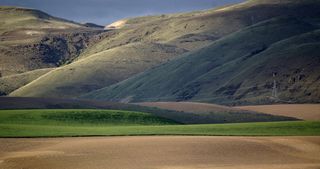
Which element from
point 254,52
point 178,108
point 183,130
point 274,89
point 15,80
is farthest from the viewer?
point 15,80

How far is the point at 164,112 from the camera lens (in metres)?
80.9

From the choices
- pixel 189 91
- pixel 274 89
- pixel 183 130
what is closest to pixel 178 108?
Answer: pixel 183 130

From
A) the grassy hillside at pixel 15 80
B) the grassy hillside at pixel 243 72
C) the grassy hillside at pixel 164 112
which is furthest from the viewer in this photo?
the grassy hillside at pixel 15 80

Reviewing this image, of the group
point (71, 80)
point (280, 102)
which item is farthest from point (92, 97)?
point (280, 102)

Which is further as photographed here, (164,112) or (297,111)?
(297,111)

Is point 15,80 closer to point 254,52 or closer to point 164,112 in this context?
point 254,52

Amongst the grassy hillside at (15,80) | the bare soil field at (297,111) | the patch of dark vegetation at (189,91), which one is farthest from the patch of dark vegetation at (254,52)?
the grassy hillside at (15,80)

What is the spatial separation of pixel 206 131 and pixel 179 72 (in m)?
93.0

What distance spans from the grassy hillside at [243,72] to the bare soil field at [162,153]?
5931 cm

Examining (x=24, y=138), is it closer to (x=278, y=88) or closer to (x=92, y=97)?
(x=278, y=88)

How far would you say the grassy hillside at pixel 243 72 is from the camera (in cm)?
11712

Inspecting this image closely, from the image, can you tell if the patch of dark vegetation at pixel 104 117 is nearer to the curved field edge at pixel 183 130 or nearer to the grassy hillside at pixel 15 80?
the curved field edge at pixel 183 130

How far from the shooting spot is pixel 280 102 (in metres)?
108

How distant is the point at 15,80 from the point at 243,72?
250 ft
